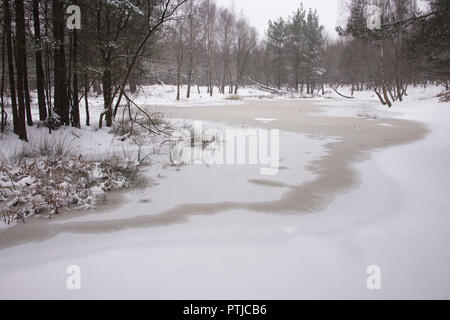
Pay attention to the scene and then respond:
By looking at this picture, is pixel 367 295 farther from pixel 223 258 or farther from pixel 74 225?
pixel 74 225

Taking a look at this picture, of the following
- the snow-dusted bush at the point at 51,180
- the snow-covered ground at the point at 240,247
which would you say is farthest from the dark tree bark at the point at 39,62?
the snow-covered ground at the point at 240,247

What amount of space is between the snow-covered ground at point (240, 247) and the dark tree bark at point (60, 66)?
5.16 meters

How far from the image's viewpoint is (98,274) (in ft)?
9.95

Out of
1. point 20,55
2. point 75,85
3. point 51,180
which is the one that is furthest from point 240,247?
point 75,85

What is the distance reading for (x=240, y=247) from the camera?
11.7ft

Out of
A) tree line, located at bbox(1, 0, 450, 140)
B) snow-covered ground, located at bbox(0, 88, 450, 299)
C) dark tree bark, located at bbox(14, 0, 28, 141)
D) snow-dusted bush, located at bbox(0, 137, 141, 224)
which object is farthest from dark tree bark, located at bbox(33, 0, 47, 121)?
snow-covered ground, located at bbox(0, 88, 450, 299)

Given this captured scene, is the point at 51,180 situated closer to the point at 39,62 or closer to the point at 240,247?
the point at 240,247

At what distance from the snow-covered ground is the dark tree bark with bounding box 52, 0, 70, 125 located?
5.16m

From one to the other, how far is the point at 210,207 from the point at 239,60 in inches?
1599

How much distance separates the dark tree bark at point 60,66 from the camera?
828 centimetres

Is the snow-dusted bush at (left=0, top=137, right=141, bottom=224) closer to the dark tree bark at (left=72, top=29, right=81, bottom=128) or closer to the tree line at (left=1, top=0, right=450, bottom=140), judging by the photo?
the tree line at (left=1, top=0, right=450, bottom=140)

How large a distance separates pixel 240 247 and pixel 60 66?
807 centimetres

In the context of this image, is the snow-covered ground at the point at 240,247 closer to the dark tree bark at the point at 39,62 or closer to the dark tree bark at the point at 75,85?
the dark tree bark at the point at 75,85

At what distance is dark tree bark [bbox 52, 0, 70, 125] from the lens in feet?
27.2
